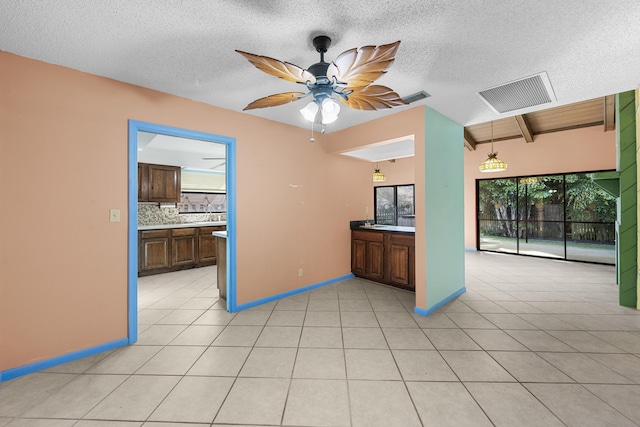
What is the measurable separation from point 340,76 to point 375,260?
3.19m

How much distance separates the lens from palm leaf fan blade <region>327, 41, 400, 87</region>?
132 cm

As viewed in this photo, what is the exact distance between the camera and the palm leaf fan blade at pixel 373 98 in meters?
1.75

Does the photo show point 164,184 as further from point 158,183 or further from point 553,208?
point 553,208

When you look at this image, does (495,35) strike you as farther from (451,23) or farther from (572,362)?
(572,362)

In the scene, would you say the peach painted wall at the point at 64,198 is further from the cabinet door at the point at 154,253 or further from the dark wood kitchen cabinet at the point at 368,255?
the dark wood kitchen cabinet at the point at 368,255

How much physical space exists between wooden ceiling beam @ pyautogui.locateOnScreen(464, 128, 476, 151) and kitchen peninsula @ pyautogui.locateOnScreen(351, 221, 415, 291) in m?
3.87

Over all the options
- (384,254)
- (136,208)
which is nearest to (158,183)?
(136,208)

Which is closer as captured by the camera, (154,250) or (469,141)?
(154,250)

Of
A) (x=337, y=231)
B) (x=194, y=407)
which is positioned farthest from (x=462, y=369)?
(x=337, y=231)

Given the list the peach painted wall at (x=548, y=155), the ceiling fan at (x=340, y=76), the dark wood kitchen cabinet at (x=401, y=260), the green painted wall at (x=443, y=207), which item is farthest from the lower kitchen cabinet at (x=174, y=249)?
the peach painted wall at (x=548, y=155)

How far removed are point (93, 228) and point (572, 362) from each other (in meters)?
4.27

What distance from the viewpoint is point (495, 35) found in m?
1.72

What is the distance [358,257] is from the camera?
4406 millimetres

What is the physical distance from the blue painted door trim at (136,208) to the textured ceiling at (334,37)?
44 centimetres
